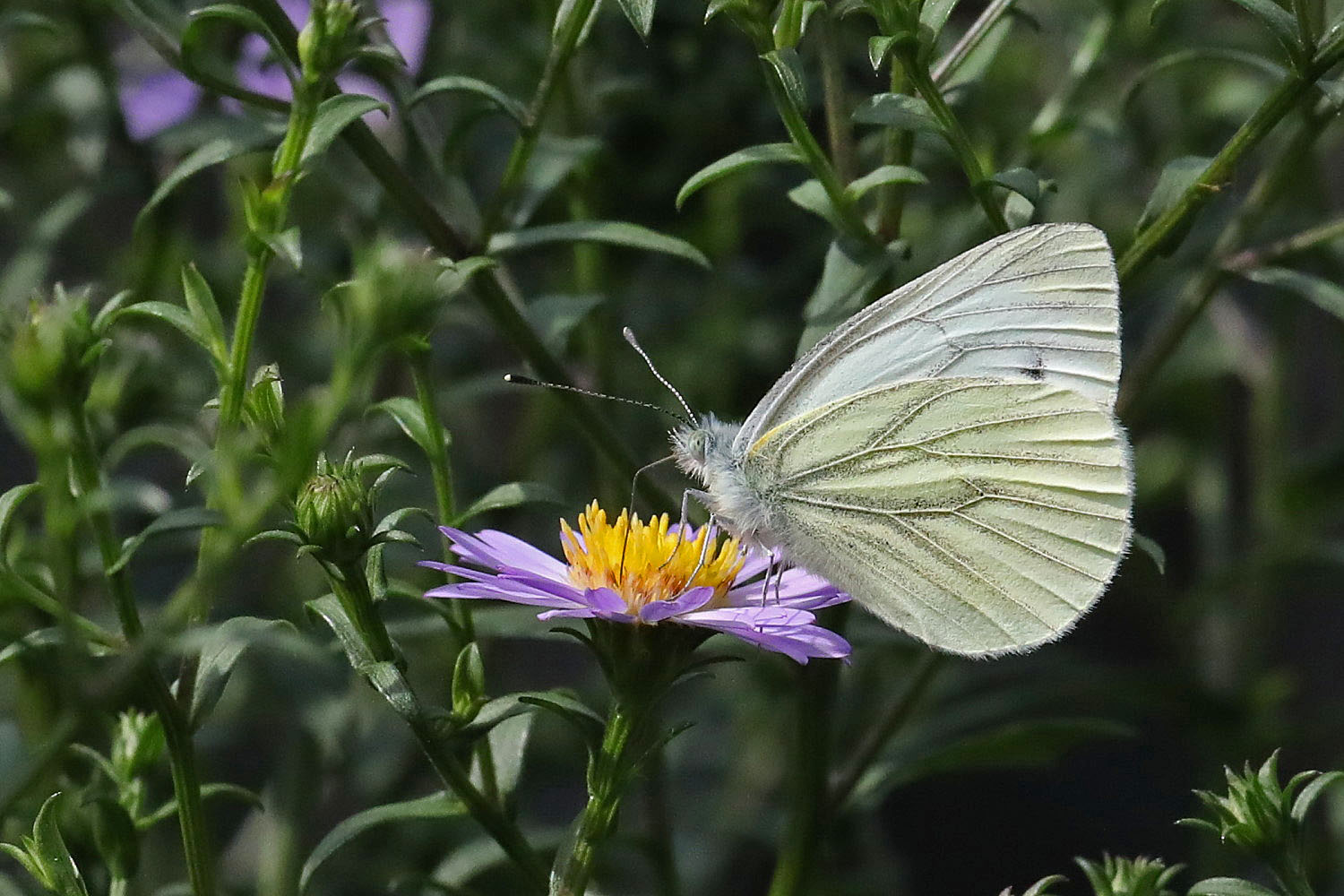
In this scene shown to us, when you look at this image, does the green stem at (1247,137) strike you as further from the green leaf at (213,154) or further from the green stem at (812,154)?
the green leaf at (213,154)

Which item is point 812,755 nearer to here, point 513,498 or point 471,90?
point 513,498

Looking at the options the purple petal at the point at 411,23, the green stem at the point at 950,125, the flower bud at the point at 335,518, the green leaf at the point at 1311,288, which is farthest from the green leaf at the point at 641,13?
the purple petal at the point at 411,23

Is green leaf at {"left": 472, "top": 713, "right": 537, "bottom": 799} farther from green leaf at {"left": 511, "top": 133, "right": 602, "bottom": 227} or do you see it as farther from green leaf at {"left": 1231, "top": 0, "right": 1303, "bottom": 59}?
green leaf at {"left": 1231, "top": 0, "right": 1303, "bottom": 59}

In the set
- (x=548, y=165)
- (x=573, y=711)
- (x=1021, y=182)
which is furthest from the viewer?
(x=548, y=165)

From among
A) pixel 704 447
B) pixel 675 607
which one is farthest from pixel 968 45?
pixel 675 607

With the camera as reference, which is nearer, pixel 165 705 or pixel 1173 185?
pixel 165 705

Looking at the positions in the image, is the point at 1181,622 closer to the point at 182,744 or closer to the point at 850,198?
the point at 850,198

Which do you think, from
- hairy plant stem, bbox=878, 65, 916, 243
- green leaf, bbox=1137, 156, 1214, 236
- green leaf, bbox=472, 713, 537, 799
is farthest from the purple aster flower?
green leaf, bbox=1137, 156, 1214, 236

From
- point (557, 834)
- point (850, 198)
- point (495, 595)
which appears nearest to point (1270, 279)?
point (850, 198)
